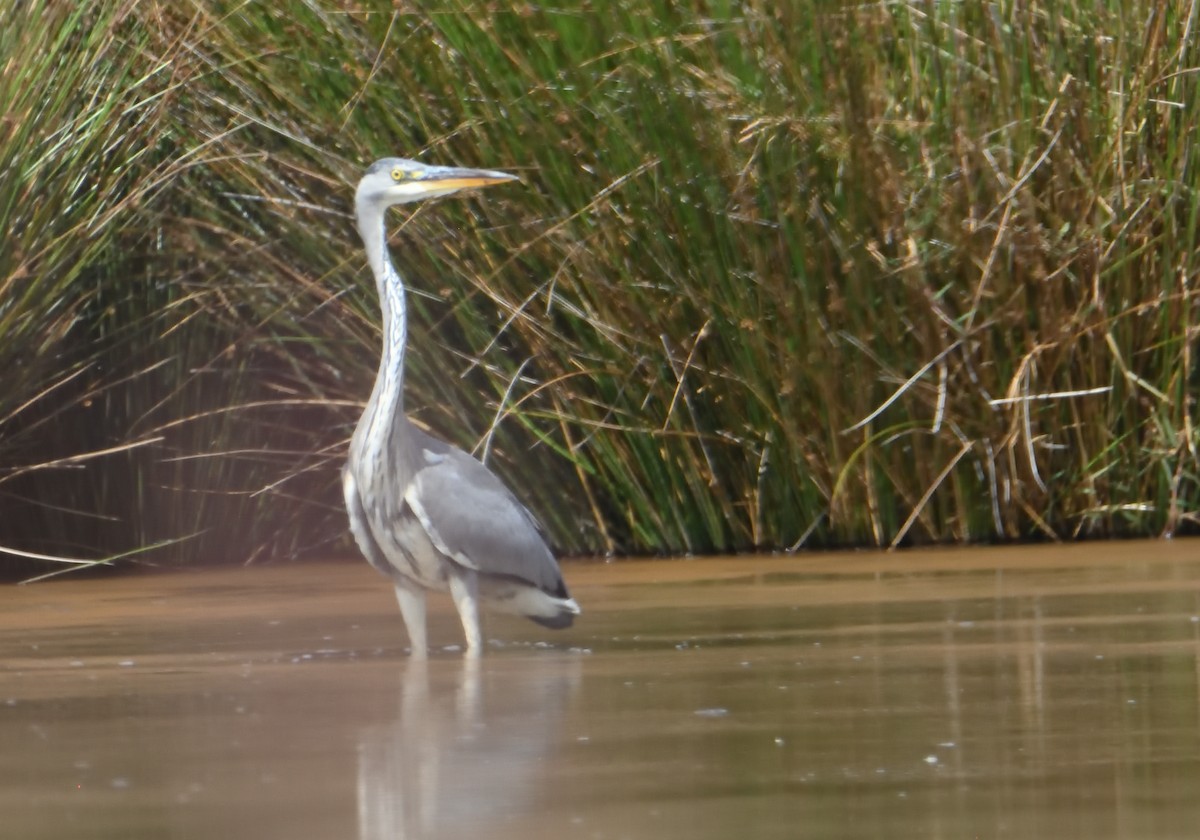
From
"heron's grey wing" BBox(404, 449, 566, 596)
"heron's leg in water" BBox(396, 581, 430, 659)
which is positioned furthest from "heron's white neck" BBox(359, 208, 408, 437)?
"heron's leg in water" BBox(396, 581, 430, 659)

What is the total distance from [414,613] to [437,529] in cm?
21

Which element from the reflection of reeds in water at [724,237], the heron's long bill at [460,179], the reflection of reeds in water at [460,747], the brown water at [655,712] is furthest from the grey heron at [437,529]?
the reflection of reeds in water at [724,237]

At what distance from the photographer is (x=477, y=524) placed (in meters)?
5.47

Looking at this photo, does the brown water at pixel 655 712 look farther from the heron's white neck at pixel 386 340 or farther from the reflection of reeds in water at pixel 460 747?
the heron's white neck at pixel 386 340

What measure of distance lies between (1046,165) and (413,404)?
87.3 inches

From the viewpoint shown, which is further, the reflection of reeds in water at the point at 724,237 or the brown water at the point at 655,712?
the reflection of reeds in water at the point at 724,237

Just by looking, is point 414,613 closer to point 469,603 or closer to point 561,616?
point 469,603

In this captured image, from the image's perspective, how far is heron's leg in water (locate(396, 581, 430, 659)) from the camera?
5.30 metres

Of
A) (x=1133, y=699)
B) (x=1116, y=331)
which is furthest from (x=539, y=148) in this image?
(x=1133, y=699)

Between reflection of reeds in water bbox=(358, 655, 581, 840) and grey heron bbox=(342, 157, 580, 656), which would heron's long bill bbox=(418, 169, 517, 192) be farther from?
reflection of reeds in water bbox=(358, 655, 581, 840)

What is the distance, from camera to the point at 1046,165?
694 centimetres

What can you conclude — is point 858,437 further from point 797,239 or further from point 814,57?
point 814,57

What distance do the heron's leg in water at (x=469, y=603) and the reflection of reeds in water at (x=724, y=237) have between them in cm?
147

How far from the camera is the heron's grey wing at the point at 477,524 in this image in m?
5.43
